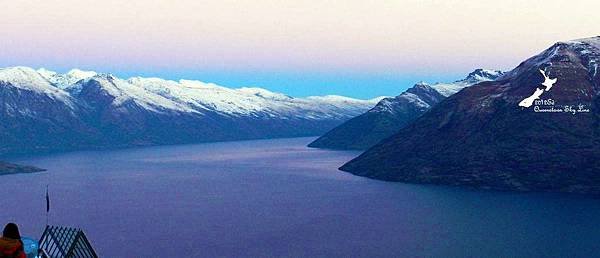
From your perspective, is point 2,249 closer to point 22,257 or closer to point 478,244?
point 22,257

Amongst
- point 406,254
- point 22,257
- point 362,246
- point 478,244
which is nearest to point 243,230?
point 362,246

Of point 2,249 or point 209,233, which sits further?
point 209,233

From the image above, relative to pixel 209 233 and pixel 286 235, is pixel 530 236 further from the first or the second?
pixel 209 233

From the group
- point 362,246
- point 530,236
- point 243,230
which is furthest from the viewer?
point 243,230

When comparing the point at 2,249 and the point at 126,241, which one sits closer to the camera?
the point at 2,249

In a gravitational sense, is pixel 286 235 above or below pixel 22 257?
below

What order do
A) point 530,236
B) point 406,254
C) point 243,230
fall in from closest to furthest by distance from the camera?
point 406,254 < point 530,236 < point 243,230

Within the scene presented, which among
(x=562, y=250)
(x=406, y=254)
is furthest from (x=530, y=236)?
(x=406, y=254)

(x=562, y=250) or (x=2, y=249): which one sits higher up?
(x=2, y=249)

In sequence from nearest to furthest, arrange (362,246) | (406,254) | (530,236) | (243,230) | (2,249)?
(2,249) < (406,254) < (362,246) < (530,236) < (243,230)
